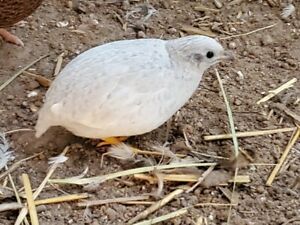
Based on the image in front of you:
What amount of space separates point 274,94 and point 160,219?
0.77 m

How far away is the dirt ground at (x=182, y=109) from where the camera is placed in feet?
8.36

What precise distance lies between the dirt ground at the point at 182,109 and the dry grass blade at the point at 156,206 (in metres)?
0.02

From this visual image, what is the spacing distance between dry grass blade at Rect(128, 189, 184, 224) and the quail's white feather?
23cm

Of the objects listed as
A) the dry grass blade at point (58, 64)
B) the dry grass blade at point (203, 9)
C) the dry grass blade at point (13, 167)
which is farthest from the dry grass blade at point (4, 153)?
the dry grass blade at point (203, 9)

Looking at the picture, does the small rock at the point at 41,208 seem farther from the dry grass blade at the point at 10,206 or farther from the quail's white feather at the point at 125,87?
the quail's white feather at the point at 125,87

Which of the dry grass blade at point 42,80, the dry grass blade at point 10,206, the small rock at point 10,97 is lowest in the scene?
the dry grass blade at point 10,206

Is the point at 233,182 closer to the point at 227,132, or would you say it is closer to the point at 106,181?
the point at 227,132

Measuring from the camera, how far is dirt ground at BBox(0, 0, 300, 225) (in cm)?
255

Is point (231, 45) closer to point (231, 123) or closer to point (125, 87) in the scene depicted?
point (231, 123)

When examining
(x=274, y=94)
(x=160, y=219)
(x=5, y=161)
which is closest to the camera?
(x=160, y=219)

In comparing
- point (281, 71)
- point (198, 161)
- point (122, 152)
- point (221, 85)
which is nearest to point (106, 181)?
point (122, 152)

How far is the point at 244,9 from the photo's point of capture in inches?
134

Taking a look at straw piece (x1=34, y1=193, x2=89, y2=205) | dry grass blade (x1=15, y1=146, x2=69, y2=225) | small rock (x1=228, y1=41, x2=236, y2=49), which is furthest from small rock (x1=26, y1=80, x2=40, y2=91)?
small rock (x1=228, y1=41, x2=236, y2=49)

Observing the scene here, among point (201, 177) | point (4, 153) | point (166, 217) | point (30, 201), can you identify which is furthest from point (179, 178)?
point (4, 153)
